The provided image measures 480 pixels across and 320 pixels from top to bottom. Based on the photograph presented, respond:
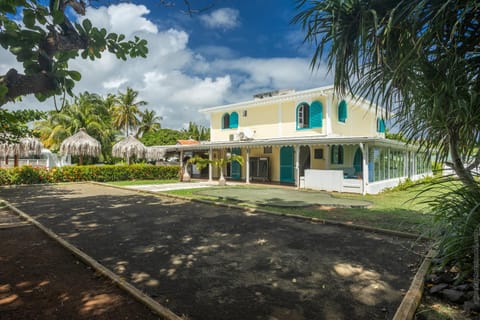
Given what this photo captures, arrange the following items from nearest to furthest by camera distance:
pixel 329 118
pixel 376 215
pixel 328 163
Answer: pixel 376 215
pixel 329 118
pixel 328 163

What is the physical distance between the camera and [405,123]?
4152 mm

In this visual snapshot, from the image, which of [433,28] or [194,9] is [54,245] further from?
[433,28]

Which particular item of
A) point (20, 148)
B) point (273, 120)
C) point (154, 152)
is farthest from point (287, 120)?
point (20, 148)

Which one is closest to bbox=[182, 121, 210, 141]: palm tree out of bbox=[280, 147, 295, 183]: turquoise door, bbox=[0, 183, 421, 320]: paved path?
bbox=[280, 147, 295, 183]: turquoise door

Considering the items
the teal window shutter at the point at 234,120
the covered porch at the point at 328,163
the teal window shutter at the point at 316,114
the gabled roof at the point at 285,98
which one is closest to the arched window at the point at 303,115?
the teal window shutter at the point at 316,114

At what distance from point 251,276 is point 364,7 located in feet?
12.9

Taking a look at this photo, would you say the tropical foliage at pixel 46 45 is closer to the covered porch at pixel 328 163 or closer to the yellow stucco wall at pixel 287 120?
the covered porch at pixel 328 163

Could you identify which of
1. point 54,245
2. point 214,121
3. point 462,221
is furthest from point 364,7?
point 214,121

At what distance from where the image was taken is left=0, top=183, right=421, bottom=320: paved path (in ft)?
10.5

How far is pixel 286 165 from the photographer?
1952cm

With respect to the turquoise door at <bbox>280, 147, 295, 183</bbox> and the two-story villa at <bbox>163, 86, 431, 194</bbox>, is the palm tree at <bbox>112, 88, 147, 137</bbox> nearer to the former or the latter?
the two-story villa at <bbox>163, 86, 431, 194</bbox>

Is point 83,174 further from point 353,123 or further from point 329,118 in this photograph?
point 353,123

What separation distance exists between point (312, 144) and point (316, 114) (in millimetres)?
2612

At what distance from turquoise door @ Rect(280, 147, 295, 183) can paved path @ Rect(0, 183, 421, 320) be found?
11.3 m
